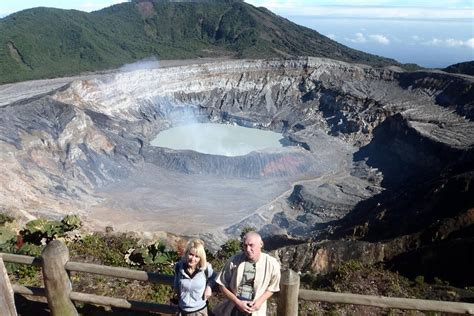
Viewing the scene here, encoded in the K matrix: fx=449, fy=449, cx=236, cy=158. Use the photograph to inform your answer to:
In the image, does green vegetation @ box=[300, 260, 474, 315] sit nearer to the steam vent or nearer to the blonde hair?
the blonde hair

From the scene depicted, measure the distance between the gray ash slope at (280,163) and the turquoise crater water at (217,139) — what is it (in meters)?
1.94

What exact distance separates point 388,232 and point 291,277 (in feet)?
71.4

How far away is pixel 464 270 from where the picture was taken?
52.4 feet

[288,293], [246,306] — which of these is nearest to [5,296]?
[246,306]

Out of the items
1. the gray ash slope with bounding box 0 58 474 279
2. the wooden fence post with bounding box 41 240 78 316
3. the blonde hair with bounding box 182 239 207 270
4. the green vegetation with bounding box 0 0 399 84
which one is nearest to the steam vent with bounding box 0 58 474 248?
the gray ash slope with bounding box 0 58 474 279

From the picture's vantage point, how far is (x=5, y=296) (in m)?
7.31

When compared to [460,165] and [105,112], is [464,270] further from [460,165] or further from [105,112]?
[105,112]

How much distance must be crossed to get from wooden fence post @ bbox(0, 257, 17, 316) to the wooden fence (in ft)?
1.32

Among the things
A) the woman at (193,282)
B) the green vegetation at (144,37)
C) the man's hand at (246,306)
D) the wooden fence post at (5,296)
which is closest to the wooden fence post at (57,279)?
the wooden fence post at (5,296)

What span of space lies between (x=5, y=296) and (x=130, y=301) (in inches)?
80.8

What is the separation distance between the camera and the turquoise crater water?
182 ft

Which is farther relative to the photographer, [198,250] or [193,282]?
[193,282]

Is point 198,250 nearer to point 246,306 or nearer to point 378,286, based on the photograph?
point 246,306

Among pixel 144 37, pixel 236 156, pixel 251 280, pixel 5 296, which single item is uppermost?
pixel 144 37
